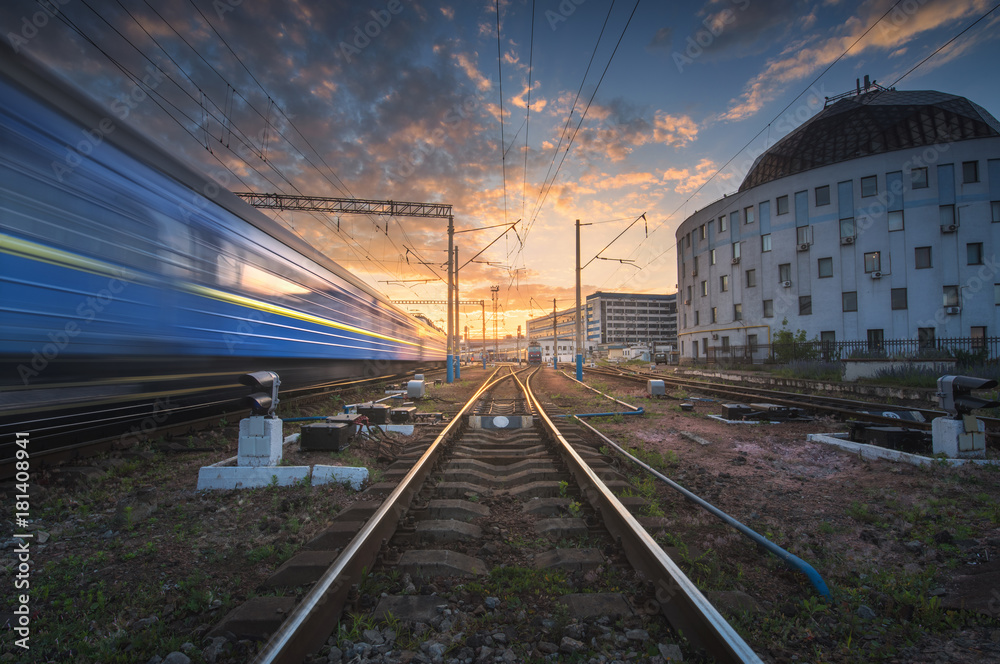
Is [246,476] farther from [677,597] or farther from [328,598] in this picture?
[677,597]

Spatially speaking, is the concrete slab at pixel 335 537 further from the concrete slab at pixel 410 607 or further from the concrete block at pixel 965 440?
the concrete block at pixel 965 440

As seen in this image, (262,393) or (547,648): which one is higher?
(262,393)

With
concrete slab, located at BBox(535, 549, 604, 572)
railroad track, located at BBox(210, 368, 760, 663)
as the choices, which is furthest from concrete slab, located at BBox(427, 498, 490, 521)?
concrete slab, located at BBox(535, 549, 604, 572)

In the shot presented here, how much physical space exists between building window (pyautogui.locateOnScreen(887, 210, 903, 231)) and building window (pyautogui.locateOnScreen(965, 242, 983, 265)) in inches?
151

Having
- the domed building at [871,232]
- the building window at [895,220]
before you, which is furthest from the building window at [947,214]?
the building window at [895,220]

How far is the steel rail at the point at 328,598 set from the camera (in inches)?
68.8

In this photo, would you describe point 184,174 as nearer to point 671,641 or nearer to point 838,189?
point 671,641

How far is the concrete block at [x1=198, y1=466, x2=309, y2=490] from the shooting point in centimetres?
431

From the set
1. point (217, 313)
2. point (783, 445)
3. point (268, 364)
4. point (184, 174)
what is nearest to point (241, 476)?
point (217, 313)

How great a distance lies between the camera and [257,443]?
175 inches

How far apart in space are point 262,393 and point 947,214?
41.0 meters

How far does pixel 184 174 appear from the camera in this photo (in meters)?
5.71

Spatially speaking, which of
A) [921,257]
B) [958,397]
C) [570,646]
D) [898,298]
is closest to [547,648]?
[570,646]

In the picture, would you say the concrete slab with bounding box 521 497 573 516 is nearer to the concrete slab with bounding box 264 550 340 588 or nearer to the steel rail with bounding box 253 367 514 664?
the steel rail with bounding box 253 367 514 664
